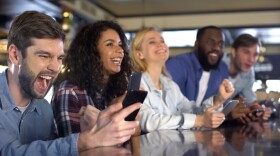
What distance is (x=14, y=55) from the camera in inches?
45.8

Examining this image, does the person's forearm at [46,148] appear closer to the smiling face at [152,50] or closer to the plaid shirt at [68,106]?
the plaid shirt at [68,106]

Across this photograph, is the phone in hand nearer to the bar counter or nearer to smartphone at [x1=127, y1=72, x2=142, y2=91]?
smartphone at [x1=127, y1=72, x2=142, y2=91]

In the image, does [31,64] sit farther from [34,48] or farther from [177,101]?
[177,101]

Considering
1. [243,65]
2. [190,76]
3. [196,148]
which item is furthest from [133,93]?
[243,65]

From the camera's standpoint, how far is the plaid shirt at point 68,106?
4.71ft

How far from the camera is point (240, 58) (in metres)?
3.21

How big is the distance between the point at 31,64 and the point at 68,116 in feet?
1.12

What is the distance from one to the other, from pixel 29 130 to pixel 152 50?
3.37ft

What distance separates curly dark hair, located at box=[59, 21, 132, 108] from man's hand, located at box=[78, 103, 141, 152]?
589 mm

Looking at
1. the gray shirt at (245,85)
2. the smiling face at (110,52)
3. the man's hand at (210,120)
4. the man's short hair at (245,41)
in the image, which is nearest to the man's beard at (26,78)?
the smiling face at (110,52)

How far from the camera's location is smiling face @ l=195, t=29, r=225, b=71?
8.99 ft

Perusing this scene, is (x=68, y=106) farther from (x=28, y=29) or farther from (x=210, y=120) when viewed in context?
(x=210, y=120)

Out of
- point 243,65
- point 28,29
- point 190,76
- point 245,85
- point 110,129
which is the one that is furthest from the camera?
point 243,65

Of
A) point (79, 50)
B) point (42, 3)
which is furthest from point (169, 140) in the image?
point (42, 3)
